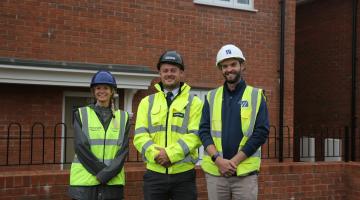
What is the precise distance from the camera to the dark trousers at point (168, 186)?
4.18m

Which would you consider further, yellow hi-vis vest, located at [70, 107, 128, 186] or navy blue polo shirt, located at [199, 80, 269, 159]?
yellow hi-vis vest, located at [70, 107, 128, 186]

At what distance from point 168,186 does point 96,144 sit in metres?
0.75

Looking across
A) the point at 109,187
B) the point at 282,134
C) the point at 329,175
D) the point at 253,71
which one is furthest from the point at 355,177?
the point at 109,187

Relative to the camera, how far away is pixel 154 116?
4.29 metres

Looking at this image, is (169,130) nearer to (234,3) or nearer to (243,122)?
(243,122)

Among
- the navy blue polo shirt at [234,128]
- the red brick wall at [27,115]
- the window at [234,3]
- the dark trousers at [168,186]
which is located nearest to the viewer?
the navy blue polo shirt at [234,128]

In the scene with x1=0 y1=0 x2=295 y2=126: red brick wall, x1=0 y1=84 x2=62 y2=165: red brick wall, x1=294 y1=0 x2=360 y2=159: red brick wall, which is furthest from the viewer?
x1=294 y1=0 x2=360 y2=159: red brick wall

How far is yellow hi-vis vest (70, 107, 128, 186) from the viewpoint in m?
4.23

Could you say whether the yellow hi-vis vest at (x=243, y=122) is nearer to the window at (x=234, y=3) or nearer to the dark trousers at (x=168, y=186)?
the dark trousers at (x=168, y=186)

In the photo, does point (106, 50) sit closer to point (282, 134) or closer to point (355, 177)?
point (282, 134)

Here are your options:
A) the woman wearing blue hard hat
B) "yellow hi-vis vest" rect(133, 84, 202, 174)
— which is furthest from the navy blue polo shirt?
the woman wearing blue hard hat

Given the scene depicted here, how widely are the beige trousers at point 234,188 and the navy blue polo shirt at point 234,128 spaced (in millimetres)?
216

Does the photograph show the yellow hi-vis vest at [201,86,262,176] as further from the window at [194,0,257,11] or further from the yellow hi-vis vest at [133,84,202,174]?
the window at [194,0,257,11]

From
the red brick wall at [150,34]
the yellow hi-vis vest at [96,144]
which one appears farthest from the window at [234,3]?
the yellow hi-vis vest at [96,144]
